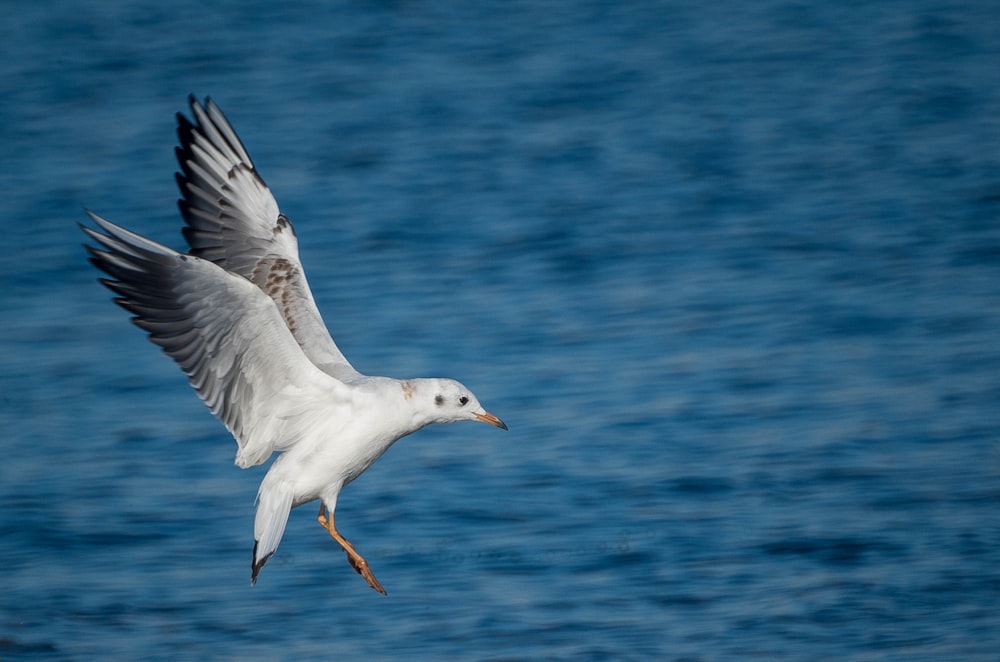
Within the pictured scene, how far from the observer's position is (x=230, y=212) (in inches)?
291

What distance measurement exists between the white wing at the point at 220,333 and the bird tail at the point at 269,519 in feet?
0.84

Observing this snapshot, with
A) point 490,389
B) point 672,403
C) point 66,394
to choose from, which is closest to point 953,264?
point 672,403

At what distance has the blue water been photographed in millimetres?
7520

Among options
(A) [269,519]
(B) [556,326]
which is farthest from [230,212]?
(B) [556,326]

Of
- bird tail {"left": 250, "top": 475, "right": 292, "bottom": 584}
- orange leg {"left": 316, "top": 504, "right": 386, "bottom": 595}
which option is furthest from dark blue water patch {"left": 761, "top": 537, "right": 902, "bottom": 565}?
bird tail {"left": 250, "top": 475, "right": 292, "bottom": 584}

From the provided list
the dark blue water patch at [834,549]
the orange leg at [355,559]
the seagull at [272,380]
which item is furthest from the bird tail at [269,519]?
the dark blue water patch at [834,549]

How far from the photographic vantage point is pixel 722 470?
8641mm

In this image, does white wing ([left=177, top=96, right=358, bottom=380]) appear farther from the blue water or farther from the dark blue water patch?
the dark blue water patch

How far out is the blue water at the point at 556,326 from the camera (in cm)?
752

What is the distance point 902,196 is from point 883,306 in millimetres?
1928

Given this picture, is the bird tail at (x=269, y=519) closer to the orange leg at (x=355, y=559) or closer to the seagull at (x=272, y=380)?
the seagull at (x=272, y=380)

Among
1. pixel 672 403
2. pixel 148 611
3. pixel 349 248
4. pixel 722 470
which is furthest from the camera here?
pixel 349 248

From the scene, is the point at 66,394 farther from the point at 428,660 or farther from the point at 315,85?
the point at 315,85

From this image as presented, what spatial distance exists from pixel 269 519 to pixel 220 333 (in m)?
0.78
